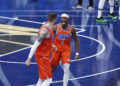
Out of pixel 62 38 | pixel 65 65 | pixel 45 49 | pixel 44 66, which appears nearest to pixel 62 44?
pixel 62 38

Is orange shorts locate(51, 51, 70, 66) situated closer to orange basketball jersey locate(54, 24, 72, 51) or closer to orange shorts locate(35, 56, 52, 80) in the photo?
orange basketball jersey locate(54, 24, 72, 51)

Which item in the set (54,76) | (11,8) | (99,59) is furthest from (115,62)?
(11,8)

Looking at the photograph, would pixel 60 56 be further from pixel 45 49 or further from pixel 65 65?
pixel 45 49

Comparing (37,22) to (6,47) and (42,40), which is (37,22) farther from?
(42,40)

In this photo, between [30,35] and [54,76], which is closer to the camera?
[54,76]

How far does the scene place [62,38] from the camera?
828 centimetres

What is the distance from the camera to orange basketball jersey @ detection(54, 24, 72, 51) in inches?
326

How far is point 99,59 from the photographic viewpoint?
11.1 m

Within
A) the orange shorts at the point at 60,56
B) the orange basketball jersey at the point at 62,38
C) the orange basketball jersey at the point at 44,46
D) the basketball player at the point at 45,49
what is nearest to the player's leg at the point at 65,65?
the orange shorts at the point at 60,56

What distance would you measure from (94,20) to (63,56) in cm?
Result: 905

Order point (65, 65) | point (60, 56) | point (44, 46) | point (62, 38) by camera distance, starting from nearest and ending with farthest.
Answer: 1. point (44, 46)
2. point (65, 65)
3. point (62, 38)
4. point (60, 56)

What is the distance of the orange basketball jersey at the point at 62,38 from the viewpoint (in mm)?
8281

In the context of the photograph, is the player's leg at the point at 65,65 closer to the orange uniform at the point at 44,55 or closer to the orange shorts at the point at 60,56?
the orange shorts at the point at 60,56

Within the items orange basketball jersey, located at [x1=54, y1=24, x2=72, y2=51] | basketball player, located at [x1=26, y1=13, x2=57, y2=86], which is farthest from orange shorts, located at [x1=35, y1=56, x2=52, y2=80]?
orange basketball jersey, located at [x1=54, y1=24, x2=72, y2=51]
